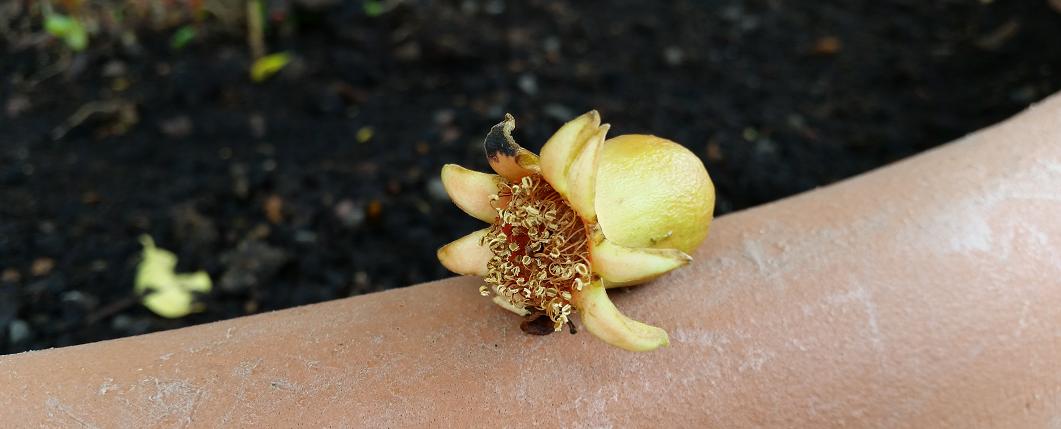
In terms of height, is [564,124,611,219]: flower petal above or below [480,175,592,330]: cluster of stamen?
above

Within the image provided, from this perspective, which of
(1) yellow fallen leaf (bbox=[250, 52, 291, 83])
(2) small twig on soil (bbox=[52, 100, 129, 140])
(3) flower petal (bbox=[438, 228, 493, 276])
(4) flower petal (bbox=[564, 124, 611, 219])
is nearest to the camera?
(4) flower petal (bbox=[564, 124, 611, 219])

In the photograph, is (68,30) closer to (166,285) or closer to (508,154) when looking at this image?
(166,285)

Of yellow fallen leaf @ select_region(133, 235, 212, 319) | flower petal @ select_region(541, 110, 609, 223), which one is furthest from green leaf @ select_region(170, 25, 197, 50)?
flower petal @ select_region(541, 110, 609, 223)

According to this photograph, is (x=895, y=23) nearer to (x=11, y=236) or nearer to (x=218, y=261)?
(x=218, y=261)

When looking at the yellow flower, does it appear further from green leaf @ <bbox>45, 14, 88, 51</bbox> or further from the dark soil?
green leaf @ <bbox>45, 14, 88, 51</bbox>

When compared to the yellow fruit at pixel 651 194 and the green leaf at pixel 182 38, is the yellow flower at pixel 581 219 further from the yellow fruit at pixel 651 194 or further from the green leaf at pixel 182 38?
the green leaf at pixel 182 38

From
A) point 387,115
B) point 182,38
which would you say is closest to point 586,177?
point 387,115

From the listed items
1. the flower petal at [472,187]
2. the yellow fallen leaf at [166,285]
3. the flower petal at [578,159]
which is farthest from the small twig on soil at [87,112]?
the flower petal at [578,159]
